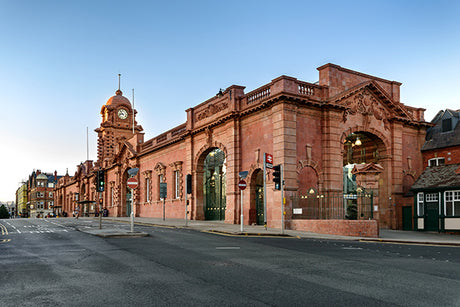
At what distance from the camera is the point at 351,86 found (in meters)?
28.8

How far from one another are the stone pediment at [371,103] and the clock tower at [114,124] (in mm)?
46201

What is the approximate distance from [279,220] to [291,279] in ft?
53.6

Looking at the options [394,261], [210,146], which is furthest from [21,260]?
[210,146]

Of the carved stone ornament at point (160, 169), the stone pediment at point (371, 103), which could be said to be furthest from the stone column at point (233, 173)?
the carved stone ornament at point (160, 169)

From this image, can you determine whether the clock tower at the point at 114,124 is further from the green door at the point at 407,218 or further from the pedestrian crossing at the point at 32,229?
the green door at the point at 407,218

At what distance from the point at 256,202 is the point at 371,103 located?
410 inches

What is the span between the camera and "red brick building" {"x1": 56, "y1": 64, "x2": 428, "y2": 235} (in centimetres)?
2539

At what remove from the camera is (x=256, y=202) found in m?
29.0

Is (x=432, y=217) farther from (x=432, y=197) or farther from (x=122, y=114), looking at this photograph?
(x=122, y=114)

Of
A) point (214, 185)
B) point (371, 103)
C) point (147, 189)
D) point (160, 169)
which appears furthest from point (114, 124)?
point (371, 103)

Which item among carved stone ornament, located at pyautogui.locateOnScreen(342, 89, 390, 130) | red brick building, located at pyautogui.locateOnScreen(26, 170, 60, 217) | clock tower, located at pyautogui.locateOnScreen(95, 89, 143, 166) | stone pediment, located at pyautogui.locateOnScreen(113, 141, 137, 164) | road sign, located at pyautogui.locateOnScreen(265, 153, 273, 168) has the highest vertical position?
clock tower, located at pyautogui.locateOnScreen(95, 89, 143, 166)

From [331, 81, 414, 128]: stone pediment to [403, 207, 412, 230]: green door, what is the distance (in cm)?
609

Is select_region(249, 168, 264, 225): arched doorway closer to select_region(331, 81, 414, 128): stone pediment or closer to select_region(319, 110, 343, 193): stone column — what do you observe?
select_region(319, 110, 343, 193): stone column

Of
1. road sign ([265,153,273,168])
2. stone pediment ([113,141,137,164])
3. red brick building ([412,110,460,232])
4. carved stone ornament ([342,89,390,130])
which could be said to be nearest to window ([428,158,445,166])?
red brick building ([412,110,460,232])
